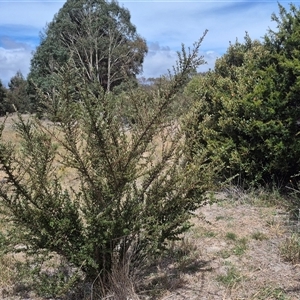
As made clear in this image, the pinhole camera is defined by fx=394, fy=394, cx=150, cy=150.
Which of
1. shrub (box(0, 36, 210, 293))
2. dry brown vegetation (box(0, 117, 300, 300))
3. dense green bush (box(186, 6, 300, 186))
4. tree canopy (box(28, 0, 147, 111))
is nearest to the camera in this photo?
shrub (box(0, 36, 210, 293))

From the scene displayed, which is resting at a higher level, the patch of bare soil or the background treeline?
the background treeline

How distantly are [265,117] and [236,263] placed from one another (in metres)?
2.17

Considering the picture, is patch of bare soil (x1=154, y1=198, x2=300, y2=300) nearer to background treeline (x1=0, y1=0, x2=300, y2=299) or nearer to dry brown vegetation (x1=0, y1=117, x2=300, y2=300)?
dry brown vegetation (x1=0, y1=117, x2=300, y2=300)

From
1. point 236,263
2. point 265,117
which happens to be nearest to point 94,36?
point 265,117

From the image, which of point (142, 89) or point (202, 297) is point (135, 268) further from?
point (142, 89)

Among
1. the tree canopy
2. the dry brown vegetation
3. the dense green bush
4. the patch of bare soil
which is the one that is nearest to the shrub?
the dry brown vegetation

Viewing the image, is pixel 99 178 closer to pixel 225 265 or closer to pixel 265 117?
pixel 225 265

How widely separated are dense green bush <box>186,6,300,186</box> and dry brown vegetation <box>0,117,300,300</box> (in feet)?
2.44

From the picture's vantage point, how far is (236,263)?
136 inches

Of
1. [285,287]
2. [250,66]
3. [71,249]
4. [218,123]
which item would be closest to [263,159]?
[218,123]

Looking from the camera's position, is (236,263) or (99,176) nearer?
(99,176)

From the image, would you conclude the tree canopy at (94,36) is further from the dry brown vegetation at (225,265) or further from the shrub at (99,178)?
the shrub at (99,178)

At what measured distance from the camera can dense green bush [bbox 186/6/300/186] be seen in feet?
15.9

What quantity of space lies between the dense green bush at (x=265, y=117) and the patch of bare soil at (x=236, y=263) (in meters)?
0.72
